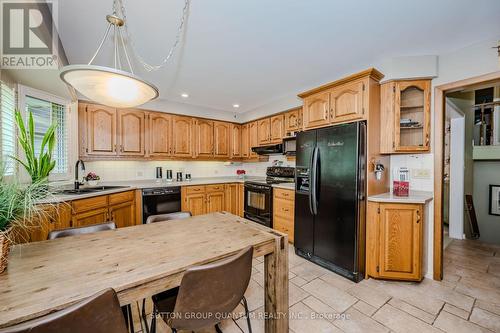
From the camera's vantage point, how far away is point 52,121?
2.83 m

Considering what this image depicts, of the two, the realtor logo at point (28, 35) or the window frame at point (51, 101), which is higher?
the realtor logo at point (28, 35)

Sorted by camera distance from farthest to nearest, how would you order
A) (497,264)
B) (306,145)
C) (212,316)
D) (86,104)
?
(86,104)
(306,145)
(497,264)
(212,316)

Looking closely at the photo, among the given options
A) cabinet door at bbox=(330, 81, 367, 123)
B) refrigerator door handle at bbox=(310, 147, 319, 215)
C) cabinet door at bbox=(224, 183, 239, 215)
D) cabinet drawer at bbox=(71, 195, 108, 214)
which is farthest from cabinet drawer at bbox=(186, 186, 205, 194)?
cabinet door at bbox=(330, 81, 367, 123)

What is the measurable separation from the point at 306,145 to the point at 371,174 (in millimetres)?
833

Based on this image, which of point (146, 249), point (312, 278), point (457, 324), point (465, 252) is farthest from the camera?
point (465, 252)

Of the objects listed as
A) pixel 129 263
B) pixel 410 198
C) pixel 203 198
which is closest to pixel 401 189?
pixel 410 198

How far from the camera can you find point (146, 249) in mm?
1208

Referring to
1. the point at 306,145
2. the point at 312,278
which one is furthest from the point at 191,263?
the point at 306,145

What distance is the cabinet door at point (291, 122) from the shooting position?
3.56 metres

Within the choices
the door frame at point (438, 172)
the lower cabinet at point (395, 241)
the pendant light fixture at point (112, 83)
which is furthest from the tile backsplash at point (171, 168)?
the pendant light fixture at point (112, 83)

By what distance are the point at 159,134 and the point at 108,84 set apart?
268 centimetres

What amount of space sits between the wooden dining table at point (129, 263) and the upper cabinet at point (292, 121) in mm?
2300

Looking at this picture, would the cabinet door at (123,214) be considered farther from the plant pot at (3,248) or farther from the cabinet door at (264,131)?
the cabinet door at (264,131)

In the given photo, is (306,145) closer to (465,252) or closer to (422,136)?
(422,136)
